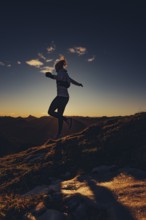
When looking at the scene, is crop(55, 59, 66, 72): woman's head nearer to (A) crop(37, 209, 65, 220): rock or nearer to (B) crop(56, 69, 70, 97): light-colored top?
(B) crop(56, 69, 70, 97): light-colored top

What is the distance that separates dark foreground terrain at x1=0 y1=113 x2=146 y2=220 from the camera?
5.94 m

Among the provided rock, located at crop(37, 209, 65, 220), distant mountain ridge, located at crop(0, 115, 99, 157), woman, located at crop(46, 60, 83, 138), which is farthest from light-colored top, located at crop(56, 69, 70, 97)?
distant mountain ridge, located at crop(0, 115, 99, 157)

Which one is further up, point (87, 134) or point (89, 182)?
point (87, 134)

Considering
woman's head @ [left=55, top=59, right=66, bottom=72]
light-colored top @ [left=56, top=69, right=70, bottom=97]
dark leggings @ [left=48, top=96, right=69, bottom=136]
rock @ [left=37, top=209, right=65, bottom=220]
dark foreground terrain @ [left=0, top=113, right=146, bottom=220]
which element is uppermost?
woman's head @ [left=55, top=59, right=66, bottom=72]

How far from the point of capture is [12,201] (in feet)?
22.8

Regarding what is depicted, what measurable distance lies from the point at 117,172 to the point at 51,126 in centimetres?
6175

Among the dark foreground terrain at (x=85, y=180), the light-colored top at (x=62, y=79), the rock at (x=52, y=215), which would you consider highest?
the light-colored top at (x=62, y=79)

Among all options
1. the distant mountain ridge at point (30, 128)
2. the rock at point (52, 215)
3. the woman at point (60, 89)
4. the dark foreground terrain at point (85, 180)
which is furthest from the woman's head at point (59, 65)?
the distant mountain ridge at point (30, 128)

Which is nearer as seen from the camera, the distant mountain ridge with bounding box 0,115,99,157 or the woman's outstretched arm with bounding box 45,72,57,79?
the woman's outstretched arm with bounding box 45,72,57,79

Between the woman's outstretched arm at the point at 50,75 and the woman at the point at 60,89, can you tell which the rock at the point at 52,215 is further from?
the woman's outstretched arm at the point at 50,75

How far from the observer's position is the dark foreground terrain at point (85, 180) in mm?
5938

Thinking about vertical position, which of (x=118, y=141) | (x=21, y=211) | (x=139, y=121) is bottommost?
(x=21, y=211)

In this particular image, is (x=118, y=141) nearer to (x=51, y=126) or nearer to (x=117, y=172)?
(x=117, y=172)

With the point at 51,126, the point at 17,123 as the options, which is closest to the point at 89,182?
the point at 51,126
